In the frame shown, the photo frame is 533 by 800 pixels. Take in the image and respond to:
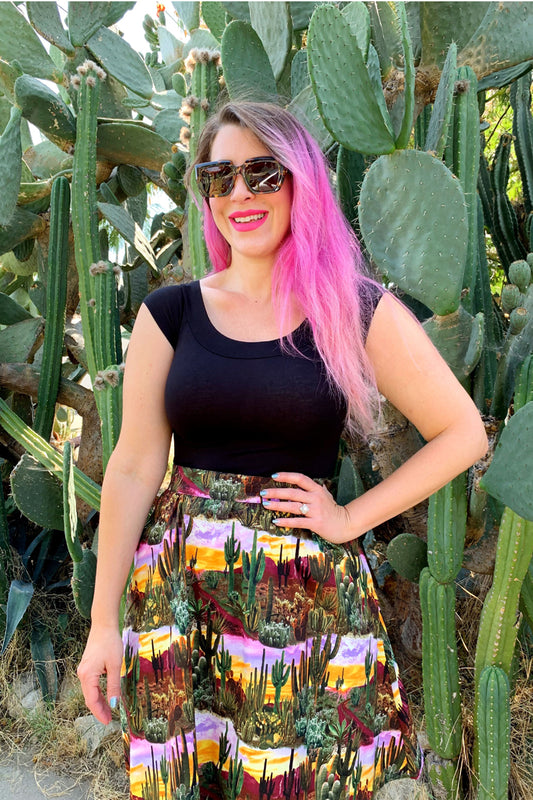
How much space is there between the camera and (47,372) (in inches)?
112

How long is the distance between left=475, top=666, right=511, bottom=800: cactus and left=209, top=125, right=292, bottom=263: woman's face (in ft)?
3.67

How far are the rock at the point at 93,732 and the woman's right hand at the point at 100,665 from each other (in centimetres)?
123

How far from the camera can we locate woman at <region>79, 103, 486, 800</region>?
123 cm

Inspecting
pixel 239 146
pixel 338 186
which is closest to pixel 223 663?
pixel 239 146

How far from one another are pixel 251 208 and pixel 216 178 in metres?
0.09

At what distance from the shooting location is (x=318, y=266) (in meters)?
1.32

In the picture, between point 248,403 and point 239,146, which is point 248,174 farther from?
point 248,403

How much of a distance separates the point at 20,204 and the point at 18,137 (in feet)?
1.96

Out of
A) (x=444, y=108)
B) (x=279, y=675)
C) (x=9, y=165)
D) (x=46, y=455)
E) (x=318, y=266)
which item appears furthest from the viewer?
(x=46, y=455)

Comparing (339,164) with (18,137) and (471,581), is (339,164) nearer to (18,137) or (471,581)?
(18,137)

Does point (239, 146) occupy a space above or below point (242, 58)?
below

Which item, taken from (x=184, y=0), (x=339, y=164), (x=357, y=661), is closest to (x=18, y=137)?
(x=339, y=164)

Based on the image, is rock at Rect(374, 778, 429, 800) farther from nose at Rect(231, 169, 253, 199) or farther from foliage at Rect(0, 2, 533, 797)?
nose at Rect(231, 169, 253, 199)

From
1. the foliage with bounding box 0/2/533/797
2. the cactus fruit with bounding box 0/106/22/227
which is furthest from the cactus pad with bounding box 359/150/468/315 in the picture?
the cactus fruit with bounding box 0/106/22/227
